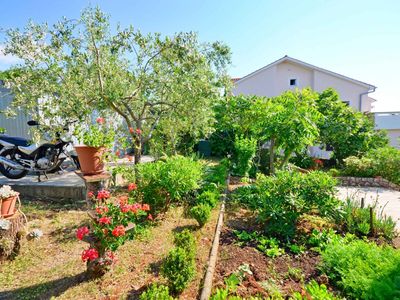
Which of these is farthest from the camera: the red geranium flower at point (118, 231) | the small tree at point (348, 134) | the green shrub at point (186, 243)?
the small tree at point (348, 134)

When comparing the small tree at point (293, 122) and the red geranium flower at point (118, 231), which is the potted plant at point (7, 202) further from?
the small tree at point (293, 122)

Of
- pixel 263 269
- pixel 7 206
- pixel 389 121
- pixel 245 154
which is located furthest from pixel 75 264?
pixel 389 121

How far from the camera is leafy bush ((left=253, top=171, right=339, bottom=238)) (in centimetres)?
427

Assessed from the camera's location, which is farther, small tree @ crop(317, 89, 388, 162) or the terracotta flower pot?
small tree @ crop(317, 89, 388, 162)

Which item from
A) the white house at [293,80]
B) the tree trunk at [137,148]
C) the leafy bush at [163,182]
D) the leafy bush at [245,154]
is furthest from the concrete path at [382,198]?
the white house at [293,80]

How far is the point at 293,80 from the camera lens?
19.5 metres

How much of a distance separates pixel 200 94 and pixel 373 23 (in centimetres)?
452

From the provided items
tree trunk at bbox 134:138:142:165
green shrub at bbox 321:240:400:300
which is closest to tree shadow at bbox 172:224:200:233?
green shrub at bbox 321:240:400:300

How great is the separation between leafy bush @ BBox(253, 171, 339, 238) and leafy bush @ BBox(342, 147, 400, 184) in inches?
269

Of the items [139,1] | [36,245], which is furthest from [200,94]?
[36,245]

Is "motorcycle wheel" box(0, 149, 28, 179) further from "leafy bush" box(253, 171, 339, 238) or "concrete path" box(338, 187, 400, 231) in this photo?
"concrete path" box(338, 187, 400, 231)

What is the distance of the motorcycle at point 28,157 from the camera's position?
243 inches

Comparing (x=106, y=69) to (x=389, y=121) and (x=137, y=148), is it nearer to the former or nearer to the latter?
(x=137, y=148)

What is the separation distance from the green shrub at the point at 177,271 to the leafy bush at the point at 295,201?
205 cm
